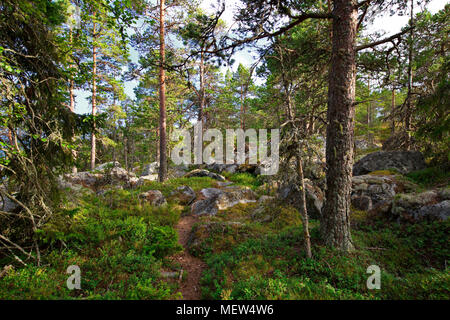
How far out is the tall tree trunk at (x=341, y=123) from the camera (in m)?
4.41

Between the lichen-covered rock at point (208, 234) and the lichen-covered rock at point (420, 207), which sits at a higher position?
the lichen-covered rock at point (420, 207)

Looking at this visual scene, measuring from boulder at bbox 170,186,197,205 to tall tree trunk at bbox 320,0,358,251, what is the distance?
763 centimetres

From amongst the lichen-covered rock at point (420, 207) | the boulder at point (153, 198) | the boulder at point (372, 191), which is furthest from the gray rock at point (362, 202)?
the boulder at point (153, 198)

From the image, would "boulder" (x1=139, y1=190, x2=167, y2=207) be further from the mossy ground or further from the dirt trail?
the dirt trail

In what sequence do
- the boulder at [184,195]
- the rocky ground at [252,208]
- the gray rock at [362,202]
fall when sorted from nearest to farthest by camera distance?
1. the rocky ground at [252,208]
2. the gray rock at [362,202]
3. the boulder at [184,195]

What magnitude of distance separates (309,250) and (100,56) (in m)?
20.8

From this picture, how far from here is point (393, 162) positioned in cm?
1059

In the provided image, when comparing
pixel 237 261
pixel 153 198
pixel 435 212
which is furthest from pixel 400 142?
pixel 153 198

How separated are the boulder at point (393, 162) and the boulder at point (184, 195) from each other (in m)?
10.7

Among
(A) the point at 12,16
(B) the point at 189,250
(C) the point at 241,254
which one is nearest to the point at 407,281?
(C) the point at 241,254

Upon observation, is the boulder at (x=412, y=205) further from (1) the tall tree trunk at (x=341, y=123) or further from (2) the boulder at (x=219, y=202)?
(2) the boulder at (x=219, y=202)

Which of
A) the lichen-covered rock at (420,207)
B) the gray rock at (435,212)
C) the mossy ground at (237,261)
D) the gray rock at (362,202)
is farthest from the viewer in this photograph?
the gray rock at (362,202)

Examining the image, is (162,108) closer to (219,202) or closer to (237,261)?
(219,202)
